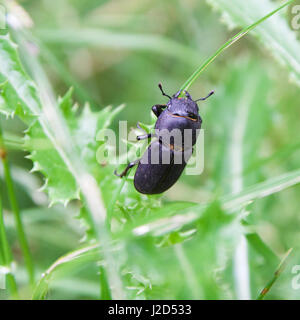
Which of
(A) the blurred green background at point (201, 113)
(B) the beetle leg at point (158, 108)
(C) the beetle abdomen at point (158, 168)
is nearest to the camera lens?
(A) the blurred green background at point (201, 113)

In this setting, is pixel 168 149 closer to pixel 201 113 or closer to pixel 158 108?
pixel 158 108

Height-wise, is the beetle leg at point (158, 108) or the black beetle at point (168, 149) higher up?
the beetle leg at point (158, 108)

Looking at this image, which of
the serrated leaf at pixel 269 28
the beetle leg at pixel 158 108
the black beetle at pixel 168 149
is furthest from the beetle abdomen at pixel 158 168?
the serrated leaf at pixel 269 28

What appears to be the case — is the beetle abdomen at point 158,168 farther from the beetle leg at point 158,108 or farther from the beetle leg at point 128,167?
the beetle leg at point 158,108

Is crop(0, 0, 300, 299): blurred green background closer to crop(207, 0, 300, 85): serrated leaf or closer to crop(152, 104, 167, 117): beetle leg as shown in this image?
crop(207, 0, 300, 85): serrated leaf

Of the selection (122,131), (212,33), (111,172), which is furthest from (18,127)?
(212,33)

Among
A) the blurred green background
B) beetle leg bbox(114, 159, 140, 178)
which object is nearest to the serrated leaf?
the blurred green background

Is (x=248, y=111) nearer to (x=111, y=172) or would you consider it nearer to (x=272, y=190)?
(x=111, y=172)
